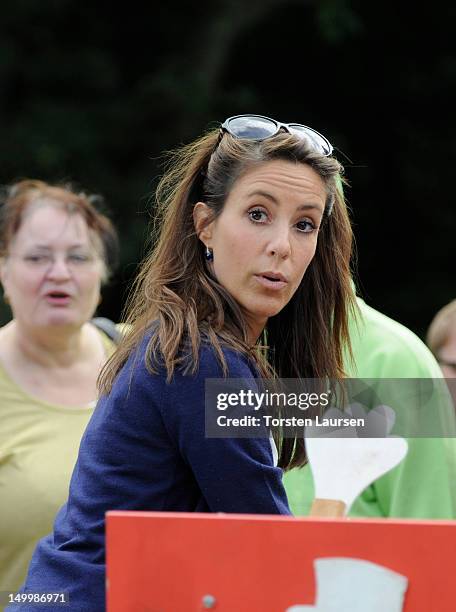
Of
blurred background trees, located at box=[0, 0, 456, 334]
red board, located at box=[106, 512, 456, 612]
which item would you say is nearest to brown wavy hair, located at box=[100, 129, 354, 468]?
red board, located at box=[106, 512, 456, 612]

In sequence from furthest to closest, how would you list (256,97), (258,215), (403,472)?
(256,97)
(403,472)
(258,215)

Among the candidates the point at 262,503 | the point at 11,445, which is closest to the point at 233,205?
the point at 262,503

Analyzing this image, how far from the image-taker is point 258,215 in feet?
6.01

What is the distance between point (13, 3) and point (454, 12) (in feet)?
11.2

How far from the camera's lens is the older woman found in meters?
2.87

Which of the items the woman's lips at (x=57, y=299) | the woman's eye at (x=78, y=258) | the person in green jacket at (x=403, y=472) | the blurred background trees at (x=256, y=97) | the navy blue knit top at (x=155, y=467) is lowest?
the navy blue knit top at (x=155, y=467)

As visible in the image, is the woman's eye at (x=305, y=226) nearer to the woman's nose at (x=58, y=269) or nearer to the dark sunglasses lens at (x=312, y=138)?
the dark sunglasses lens at (x=312, y=138)

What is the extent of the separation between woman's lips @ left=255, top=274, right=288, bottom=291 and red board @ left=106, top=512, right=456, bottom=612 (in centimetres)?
50

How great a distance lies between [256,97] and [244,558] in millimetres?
7136

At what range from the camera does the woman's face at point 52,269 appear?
10.7ft

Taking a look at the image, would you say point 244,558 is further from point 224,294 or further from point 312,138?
point 312,138

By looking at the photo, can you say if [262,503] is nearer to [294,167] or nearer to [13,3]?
[294,167]

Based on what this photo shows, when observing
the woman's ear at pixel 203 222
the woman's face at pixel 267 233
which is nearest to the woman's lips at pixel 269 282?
the woman's face at pixel 267 233

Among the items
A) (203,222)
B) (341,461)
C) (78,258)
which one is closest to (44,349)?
(78,258)
